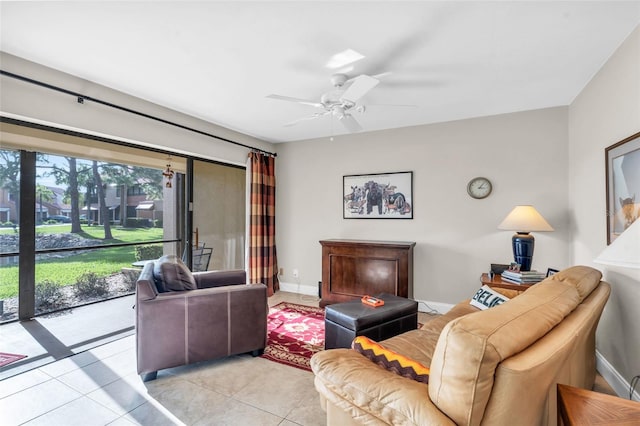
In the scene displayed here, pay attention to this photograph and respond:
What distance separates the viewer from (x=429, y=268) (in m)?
3.77

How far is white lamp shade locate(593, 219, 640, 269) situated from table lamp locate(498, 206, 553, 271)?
1805 millimetres

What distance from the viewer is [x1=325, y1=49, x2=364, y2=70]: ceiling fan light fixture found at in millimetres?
2160

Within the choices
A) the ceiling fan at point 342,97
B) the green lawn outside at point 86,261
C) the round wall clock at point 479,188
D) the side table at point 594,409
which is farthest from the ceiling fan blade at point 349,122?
the green lawn outside at point 86,261

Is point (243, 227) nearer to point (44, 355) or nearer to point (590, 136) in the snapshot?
point (44, 355)

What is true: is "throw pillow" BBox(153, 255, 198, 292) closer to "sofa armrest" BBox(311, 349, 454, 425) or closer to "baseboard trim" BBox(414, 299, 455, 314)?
"sofa armrest" BBox(311, 349, 454, 425)

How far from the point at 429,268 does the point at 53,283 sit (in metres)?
4.16

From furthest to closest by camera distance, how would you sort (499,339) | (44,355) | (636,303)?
(44,355) → (636,303) → (499,339)

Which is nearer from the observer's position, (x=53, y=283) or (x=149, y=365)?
(x=149, y=365)

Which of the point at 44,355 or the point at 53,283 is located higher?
the point at 53,283

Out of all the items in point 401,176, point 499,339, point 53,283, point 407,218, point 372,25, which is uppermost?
point 372,25

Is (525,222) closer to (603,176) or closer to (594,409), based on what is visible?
(603,176)

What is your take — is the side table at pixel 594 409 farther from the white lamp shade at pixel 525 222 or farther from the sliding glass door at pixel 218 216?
the sliding glass door at pixel 218 216

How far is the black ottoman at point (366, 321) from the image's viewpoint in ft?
7.23

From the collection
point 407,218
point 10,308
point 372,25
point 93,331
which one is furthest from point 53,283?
point 407,218
